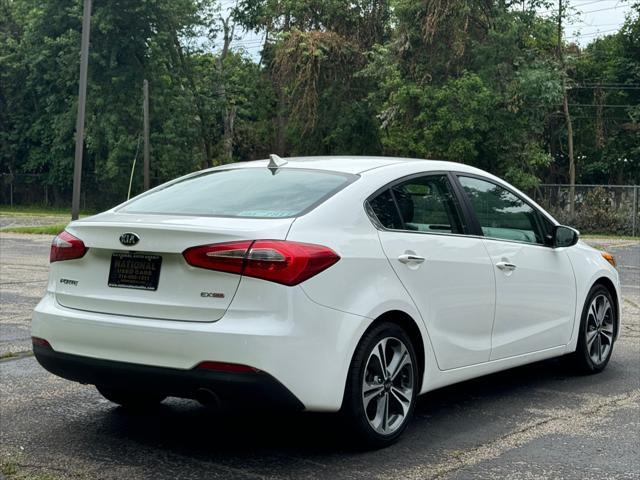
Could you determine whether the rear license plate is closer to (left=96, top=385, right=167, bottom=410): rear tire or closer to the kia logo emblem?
the kia logo emblem

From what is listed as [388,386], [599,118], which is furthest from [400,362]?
[599,118]

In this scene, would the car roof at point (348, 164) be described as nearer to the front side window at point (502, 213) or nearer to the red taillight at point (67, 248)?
the front side window at point (502, 213)

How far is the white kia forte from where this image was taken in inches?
177

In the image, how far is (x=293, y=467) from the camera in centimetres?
468

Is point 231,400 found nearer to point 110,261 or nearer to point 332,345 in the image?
point 332,345

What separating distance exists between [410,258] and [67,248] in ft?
6.22

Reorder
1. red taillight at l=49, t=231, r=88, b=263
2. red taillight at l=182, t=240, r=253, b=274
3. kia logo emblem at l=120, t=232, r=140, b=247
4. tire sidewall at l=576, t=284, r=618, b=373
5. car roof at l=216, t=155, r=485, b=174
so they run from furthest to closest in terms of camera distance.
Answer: tire sidewall at l=576, t=284, r=618, b=373, car roof at l=216, t=155, r=485, b=174, red taillight at l=49, t=231, r=88, b=263, kia logo emblem at l=120, t=232, r=140, b=247, red taillight at l=182, t=240, r=253, b=274

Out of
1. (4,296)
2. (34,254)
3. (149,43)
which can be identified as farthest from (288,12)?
(4,296)

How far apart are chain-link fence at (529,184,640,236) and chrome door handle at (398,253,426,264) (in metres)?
29.8

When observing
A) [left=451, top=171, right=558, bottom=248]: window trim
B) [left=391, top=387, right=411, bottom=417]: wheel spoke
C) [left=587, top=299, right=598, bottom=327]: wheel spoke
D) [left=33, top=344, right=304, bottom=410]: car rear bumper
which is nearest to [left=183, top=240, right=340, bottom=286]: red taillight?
[left=33, top=344, right=304, bottom=410]: car rear bumper

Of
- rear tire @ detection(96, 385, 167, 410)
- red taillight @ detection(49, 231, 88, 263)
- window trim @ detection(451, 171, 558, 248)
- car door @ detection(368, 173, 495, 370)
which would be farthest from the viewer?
window trim @ detection(451, 171, 558, 248)

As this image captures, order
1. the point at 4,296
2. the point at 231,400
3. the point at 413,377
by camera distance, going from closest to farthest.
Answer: the point at 231,400 < the point at 413,377 < the point at 4,296

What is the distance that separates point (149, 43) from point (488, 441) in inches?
1774

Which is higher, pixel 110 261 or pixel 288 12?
pixel 288 12
